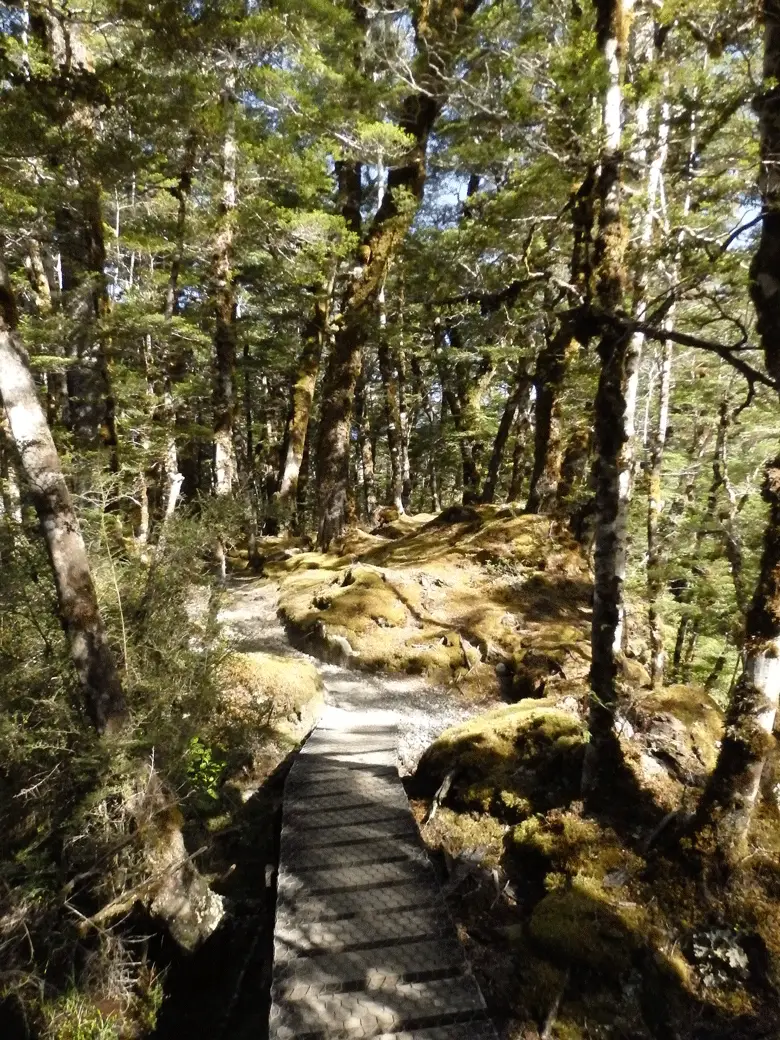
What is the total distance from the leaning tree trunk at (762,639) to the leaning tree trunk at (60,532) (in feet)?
17.7

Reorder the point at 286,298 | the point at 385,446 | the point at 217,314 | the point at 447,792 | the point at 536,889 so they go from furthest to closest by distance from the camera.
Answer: the point at 385,446 → the point at 286,298 → the point at 217,314 → the point at 447,792 → the point at 536,889

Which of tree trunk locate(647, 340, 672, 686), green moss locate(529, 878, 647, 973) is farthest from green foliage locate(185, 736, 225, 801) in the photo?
tree trunk locate(647, 340, 672, 686)

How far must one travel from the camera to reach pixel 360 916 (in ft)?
15.5

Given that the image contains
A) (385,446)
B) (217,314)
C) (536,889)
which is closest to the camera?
(536,889)

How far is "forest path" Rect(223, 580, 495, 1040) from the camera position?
393cm

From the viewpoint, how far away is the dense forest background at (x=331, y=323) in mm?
4797

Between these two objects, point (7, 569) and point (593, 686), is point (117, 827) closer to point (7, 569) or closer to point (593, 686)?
point (7, 569)

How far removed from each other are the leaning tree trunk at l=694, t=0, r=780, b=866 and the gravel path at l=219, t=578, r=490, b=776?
381 centimetres

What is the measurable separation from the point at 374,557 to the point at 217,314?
6750 millimetres

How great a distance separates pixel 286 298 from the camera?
62.5 ft

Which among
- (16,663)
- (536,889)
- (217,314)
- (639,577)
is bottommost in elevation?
(536,889)

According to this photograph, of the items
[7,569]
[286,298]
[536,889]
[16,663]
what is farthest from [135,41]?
[286,298]

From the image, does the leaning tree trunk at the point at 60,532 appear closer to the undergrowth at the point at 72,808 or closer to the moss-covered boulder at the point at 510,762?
the undergrowth at the point at 72,808

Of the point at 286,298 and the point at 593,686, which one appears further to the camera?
the point at 286,298
